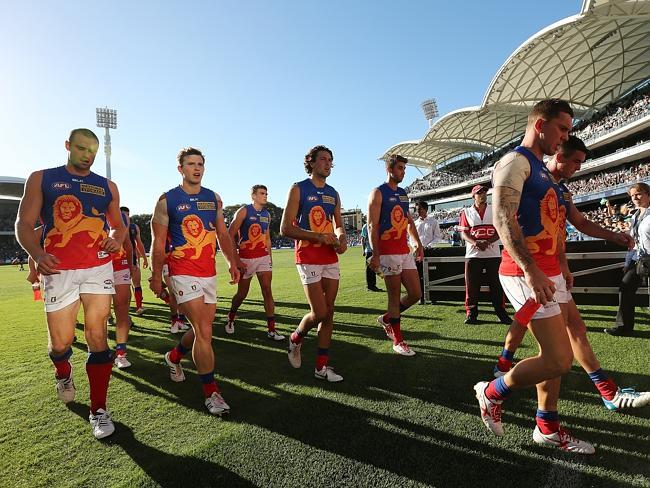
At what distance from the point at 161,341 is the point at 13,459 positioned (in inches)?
134

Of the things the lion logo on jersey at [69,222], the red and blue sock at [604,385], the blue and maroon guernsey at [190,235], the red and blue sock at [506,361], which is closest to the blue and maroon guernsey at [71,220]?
the lion logo on jersey at [69,222]

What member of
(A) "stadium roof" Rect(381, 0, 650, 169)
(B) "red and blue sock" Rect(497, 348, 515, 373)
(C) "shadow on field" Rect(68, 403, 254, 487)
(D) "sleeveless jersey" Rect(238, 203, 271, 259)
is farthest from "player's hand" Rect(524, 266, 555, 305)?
(A) "stadium roof" Rect(381, 0, 650, 169)

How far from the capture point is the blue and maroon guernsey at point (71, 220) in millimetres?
3117

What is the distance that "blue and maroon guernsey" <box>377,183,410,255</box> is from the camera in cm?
494

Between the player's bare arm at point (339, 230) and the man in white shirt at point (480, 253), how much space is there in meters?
2.86

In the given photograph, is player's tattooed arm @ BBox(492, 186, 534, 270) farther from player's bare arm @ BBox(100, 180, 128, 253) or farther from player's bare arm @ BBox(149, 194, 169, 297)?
player's bare arm @ BBox(100, 180, 128, 253)

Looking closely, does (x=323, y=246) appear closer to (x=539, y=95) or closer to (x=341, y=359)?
(x=341, y=359)

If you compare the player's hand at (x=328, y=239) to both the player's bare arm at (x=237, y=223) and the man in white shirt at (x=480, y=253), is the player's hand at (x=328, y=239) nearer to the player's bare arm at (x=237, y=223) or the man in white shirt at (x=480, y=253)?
the player's bare arm at (x=237, y=223)

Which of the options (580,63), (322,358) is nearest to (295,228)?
(322,358)

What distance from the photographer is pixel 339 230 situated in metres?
4.36

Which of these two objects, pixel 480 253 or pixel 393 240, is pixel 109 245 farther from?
pixel 480 253

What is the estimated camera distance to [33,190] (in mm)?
3070

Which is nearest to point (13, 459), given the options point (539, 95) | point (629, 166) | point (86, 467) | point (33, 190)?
point (86, 467)

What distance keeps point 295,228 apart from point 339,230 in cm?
59
